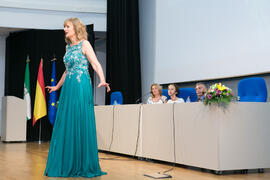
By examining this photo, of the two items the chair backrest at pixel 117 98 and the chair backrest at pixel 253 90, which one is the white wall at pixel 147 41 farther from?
the chair backrest at pixel 253 90

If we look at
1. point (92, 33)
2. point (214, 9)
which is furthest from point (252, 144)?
point (92, 33)

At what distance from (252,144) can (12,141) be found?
6279 mm

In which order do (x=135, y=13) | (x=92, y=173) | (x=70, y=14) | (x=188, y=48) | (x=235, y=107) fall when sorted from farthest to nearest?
(x=70, y=14) → (x=135, y=13) → (x=188, y=48) → (x=235, y=107) → (x=92, y=173)

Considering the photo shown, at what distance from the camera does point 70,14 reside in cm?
905

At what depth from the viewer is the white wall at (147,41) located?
7.73 metres

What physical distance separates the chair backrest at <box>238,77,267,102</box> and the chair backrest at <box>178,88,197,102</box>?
3.25ft

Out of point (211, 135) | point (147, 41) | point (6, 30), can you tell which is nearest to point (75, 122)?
point (211, 135)

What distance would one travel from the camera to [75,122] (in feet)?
11.1

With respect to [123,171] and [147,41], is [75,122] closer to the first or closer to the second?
[123,171]

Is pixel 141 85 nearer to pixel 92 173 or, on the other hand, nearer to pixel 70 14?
pixel 70 14

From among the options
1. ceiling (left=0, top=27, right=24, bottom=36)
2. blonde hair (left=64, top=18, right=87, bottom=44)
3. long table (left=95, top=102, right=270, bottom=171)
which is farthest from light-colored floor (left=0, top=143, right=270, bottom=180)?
ceiling (left=0, top=27, right=24, bottom=36)

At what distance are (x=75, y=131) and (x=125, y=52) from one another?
16.3 ft

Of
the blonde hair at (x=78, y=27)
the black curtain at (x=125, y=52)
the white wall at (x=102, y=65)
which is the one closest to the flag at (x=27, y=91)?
the black curtain at (x=125, y=52)

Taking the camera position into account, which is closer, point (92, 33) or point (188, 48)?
point (188, 48)
